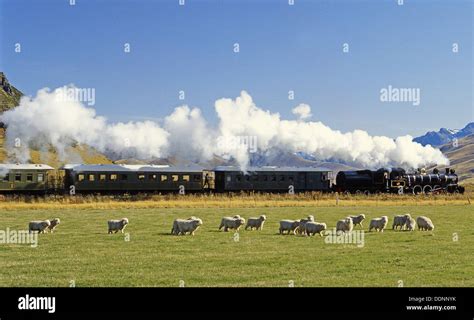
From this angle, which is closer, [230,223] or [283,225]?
[283,225]

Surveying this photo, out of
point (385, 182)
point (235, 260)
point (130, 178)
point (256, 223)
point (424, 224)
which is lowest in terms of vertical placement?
point (235, 260)

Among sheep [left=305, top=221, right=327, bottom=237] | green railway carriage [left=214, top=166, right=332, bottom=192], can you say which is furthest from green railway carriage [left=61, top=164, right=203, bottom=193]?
sheep [left=305, top=221, right=327, bottom=237]

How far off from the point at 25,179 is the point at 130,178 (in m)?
10.2

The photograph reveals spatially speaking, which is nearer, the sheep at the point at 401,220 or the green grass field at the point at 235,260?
the green grass field at the point at 235,260

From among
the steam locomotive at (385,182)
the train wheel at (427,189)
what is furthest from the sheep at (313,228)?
the train wheel at (427,189)

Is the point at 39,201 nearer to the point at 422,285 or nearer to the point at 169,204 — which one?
the point at 169,204

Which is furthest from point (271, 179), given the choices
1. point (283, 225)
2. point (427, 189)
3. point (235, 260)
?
point (235, 260)

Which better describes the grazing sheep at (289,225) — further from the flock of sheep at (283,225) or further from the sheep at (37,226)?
the sheep at (37,226)

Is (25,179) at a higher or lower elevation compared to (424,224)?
higher

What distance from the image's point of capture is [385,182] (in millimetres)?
66375

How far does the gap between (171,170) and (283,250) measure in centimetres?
4243

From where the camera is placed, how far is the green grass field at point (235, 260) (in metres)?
14.9

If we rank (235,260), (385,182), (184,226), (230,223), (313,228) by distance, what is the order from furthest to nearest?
(385,182)
(230,223)
(184,226)
(313,228)
(235,260)

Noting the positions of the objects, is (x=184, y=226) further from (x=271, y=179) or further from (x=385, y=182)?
(x=385, y=182)
